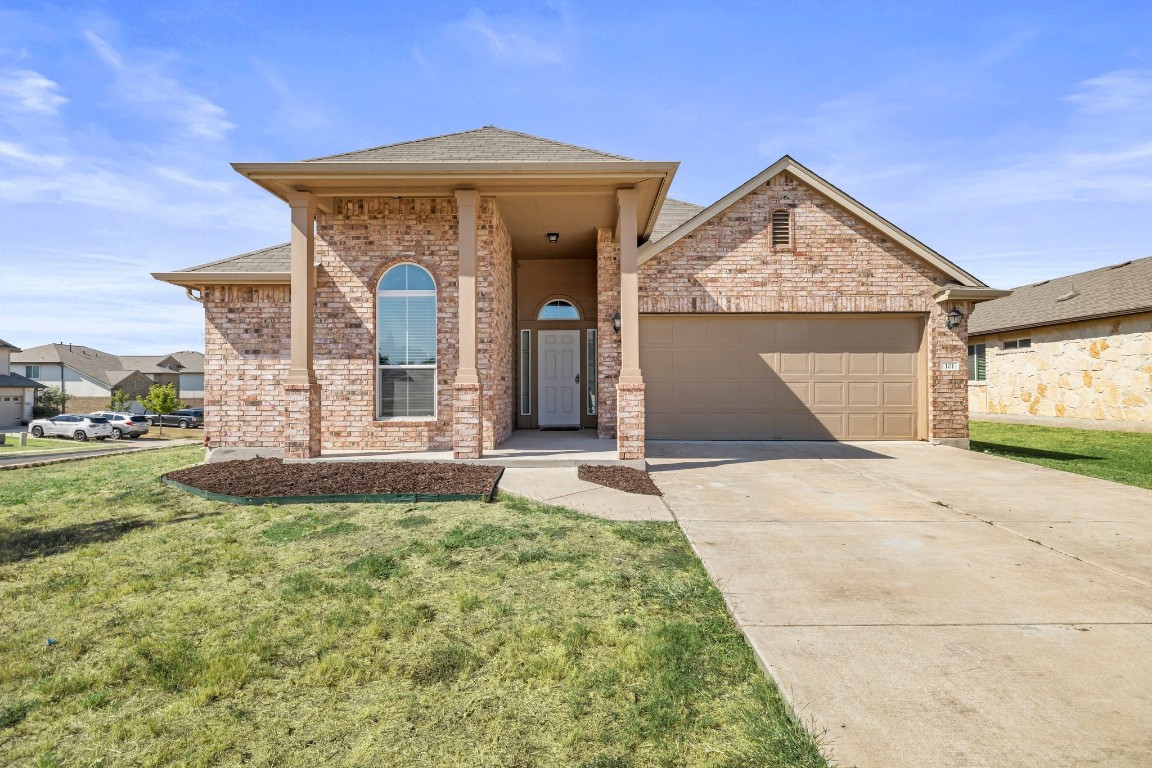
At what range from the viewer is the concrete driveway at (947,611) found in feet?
6.72

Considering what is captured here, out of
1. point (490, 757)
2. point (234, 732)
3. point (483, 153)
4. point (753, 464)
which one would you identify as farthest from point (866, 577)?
point (483, 153)

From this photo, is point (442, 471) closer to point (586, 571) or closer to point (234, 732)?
point (586, 571)

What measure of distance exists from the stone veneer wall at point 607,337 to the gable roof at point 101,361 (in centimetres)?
5595

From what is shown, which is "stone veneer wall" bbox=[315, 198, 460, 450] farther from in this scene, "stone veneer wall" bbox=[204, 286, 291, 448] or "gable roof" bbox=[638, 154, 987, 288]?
"gable roof" bbox=[638, 154, 987, 288]

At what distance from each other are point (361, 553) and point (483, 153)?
601 centimetres

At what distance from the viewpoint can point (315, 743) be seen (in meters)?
2.04

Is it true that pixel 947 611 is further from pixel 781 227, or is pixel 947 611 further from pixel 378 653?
pixel 781 227

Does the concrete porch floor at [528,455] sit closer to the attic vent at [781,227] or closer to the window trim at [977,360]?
the attic vent at [781,227]

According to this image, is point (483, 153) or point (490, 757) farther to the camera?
point (483, 153)

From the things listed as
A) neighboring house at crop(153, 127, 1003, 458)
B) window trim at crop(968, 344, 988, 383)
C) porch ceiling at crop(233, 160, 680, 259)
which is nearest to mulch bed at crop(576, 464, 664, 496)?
neighboring house at crop(153, 127, 1003, 458)

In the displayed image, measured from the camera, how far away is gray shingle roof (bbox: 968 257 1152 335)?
14.8 metres

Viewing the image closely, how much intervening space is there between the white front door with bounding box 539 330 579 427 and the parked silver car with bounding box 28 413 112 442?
28639mm

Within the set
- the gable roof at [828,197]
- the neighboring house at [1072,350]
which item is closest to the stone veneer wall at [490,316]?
the gable roof at [828,197]

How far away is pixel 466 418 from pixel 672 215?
7562 millimetres
